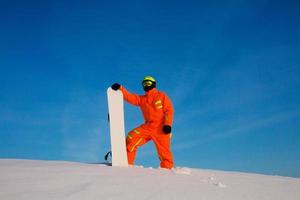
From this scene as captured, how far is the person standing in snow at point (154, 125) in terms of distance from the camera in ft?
20.7

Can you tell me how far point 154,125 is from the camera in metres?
6.49

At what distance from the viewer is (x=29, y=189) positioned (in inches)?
121

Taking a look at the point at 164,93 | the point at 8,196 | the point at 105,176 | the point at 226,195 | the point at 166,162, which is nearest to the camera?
the point at 8,196

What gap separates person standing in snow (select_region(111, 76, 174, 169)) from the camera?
20.7 ft

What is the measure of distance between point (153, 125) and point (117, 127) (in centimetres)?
89

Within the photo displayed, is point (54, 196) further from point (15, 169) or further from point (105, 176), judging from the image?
point (15, 169)

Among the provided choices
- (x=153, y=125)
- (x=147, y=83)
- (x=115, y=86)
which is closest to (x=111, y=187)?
(x=115, y=86)

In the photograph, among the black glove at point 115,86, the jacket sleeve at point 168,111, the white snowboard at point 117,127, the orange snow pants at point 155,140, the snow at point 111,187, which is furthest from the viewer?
the jacket sleeve at point 168,111

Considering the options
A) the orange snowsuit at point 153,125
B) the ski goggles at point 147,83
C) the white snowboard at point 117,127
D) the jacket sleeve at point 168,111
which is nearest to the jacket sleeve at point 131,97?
the orange snowsuit at point 153,125

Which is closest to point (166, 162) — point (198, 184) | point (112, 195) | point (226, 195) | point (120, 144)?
point (120, 144)

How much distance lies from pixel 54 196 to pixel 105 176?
101 cm

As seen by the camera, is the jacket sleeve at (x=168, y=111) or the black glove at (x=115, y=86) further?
the jacket sleeve at (x=168, y=111)

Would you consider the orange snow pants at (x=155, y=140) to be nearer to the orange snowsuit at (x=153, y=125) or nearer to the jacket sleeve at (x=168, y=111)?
the orange snowsuit at (x=153, y=125)

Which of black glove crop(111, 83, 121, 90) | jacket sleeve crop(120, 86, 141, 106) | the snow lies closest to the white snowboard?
black glove crop(111, 83, 121, 90)
